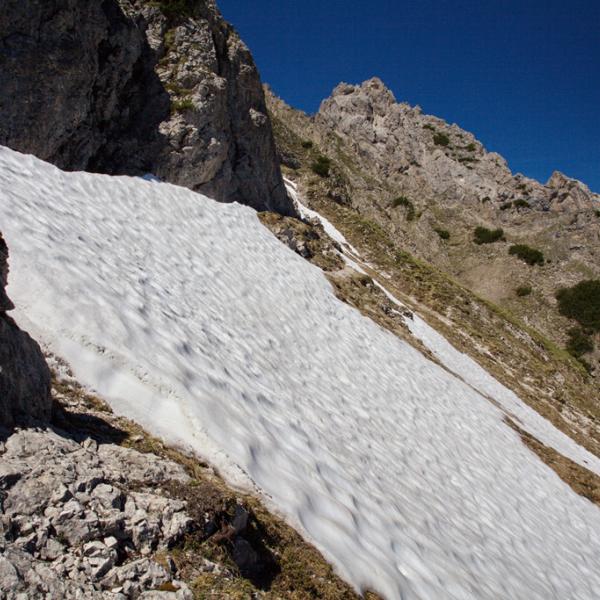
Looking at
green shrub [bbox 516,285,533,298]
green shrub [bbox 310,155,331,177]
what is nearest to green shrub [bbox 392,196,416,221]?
green shrub [bbox 310,155,331,177]

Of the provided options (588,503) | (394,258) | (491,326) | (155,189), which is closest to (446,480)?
(588,503)

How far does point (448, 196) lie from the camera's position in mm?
86438

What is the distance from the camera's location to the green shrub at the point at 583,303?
5772 centimetres

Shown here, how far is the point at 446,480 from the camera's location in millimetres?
10711

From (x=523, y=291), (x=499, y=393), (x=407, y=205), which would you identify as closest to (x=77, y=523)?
(x=499, y=393)

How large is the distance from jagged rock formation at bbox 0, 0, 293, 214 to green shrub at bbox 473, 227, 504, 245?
173 ft

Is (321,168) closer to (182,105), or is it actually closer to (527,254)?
(527,254)

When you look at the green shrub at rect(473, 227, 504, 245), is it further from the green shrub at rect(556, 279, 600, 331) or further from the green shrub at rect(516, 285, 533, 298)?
the green shrub at rect(556, 279, 600, 331)

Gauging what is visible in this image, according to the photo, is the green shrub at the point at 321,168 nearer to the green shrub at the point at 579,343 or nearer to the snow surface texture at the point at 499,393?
the snow surface texture at the point at 499,393

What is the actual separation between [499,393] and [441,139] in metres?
86.5

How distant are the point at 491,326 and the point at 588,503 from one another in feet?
79.1

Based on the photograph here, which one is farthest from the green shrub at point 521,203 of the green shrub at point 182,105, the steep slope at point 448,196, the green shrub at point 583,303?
the green shrub at point 182,105

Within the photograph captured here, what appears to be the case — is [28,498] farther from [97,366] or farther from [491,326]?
[491,326]

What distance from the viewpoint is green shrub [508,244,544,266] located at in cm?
6762
